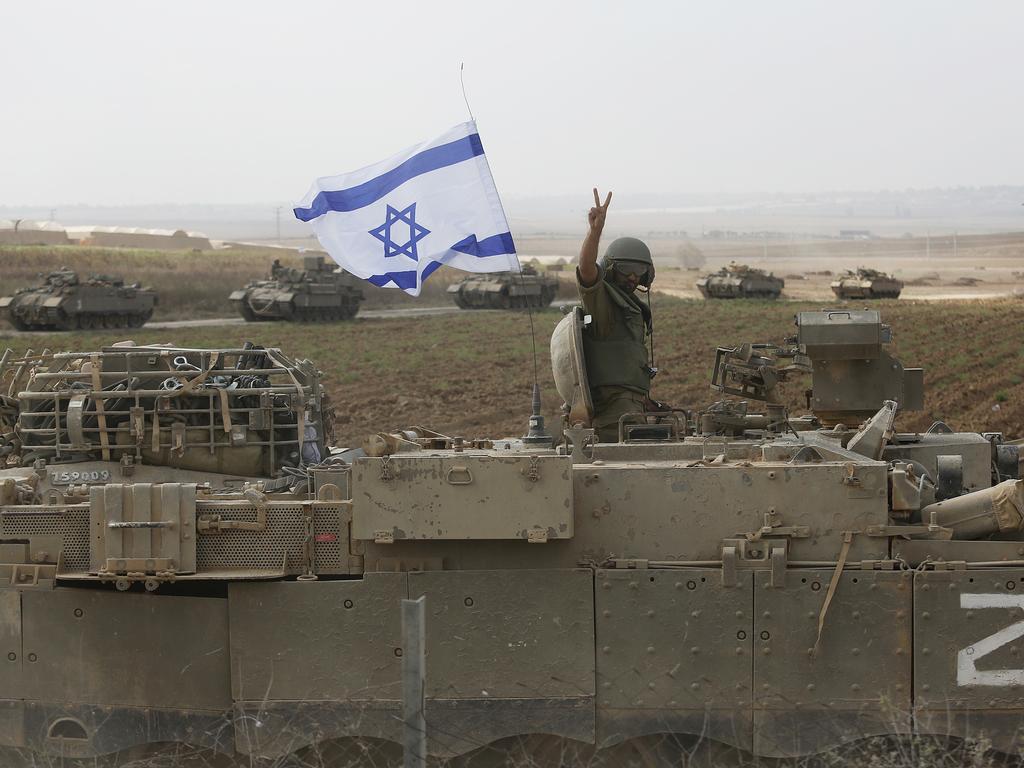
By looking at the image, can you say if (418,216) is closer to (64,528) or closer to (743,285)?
(64,528)

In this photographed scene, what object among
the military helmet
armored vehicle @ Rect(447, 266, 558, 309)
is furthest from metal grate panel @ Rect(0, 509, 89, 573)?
armored vehicle @ Rect(447, 266, 558, 309)

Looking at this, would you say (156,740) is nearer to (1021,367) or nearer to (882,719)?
(882,719)

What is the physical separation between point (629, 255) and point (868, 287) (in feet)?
129

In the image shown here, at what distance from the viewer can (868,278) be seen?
48.8 m

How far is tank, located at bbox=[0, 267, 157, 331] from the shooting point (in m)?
38.5

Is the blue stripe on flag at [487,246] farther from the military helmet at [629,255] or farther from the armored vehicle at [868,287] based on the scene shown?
the armored vehicle at [868,287]

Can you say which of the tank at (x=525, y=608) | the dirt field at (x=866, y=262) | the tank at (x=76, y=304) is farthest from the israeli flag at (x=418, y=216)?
the dirt field at (x=866, y=262)

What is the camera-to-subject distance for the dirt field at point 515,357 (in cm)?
2216

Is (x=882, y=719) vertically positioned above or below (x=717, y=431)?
below

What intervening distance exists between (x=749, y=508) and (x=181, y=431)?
352 cm

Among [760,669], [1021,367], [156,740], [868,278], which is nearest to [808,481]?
[760,669]

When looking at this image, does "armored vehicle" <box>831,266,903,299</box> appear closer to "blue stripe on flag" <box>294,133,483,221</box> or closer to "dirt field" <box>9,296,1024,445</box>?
"dirt field" <box>9,296,1024,445</box>

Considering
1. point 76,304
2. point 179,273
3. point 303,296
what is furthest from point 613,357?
point 179,273

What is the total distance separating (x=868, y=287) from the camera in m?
48.2
